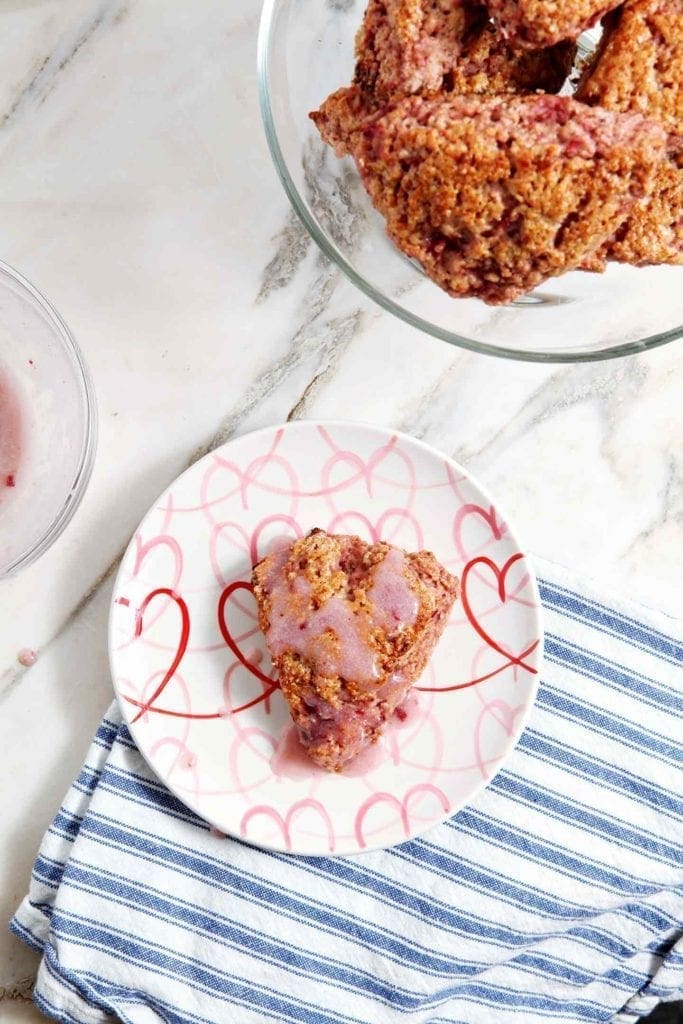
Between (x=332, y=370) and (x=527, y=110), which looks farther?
(x=332, y=370)

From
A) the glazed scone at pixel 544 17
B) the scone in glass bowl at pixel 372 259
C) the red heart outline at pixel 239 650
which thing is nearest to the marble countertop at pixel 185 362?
the red heart outline at pixel 239 650

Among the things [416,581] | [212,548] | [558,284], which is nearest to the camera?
[558,284]

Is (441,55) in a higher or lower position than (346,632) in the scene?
higher

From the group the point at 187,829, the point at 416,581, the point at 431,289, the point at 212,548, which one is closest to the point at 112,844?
the point at 187,829

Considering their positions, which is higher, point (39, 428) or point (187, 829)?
point (39, 428)

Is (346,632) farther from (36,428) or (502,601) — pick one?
(36,428)

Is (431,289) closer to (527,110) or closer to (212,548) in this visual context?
(527,110)

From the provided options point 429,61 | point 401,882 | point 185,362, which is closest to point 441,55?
point 429,61
